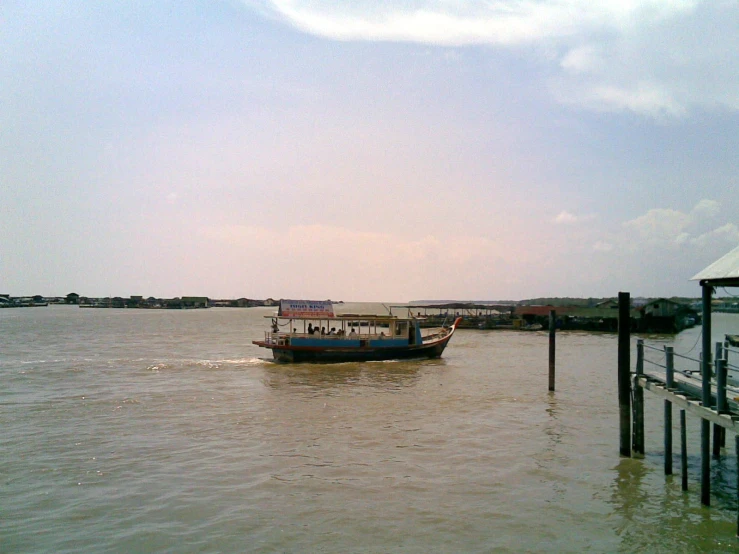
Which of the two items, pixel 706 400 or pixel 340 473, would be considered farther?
pixel 340 473

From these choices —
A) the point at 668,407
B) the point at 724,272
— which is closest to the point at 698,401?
the point at 668,407

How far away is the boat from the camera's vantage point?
33.5 m

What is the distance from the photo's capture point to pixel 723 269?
11.2 metres

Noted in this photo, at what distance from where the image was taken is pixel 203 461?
1448cm

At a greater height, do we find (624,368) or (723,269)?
(723,269)

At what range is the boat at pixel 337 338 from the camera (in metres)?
33.5

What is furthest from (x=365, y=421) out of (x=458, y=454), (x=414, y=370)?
(x=414, y=370)

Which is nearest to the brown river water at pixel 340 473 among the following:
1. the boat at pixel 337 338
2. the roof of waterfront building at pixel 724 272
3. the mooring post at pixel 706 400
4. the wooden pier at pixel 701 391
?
the mooring post at pixel 706 400

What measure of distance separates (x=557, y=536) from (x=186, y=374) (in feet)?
79.2

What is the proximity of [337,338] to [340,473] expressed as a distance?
20479 millimetres

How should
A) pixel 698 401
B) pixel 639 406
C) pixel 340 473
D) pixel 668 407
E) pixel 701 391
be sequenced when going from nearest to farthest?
pixel 698 401 < pixel 701 391 < pixel 668 407 < pixel 340 473 < pixel 639 406

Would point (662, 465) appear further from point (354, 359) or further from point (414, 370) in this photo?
point (354, 359)

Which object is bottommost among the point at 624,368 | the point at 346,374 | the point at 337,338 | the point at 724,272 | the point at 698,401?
the point at 346,374

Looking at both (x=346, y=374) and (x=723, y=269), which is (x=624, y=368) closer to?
(x=723, y=269)
